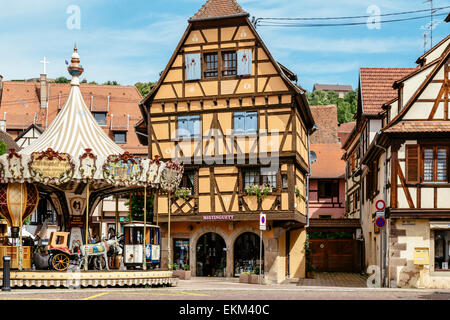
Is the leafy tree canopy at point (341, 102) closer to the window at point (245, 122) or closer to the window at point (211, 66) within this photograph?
the window at point (211, 66)

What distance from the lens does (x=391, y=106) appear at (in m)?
31.1

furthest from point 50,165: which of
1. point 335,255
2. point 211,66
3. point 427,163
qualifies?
point 335,255

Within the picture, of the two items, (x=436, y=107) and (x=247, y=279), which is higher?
Result: (x=436, y=107)

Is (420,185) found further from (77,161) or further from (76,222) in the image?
(76,222)

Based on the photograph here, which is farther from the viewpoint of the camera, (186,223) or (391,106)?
(186,223)

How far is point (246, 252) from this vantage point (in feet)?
114

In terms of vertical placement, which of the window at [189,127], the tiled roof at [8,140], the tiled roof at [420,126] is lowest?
the tiled roof at [420,126]

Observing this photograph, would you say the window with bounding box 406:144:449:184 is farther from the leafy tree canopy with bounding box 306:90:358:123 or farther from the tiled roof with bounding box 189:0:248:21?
the leafy tree canopy with bounding box 306:90:358:123

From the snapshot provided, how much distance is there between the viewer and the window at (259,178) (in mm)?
33875

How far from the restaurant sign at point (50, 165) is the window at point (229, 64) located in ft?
39.7

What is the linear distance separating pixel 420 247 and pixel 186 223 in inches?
454

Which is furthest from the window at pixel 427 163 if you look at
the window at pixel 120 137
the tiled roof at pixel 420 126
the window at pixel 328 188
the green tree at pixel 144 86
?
the green tree at pixel 144 86
